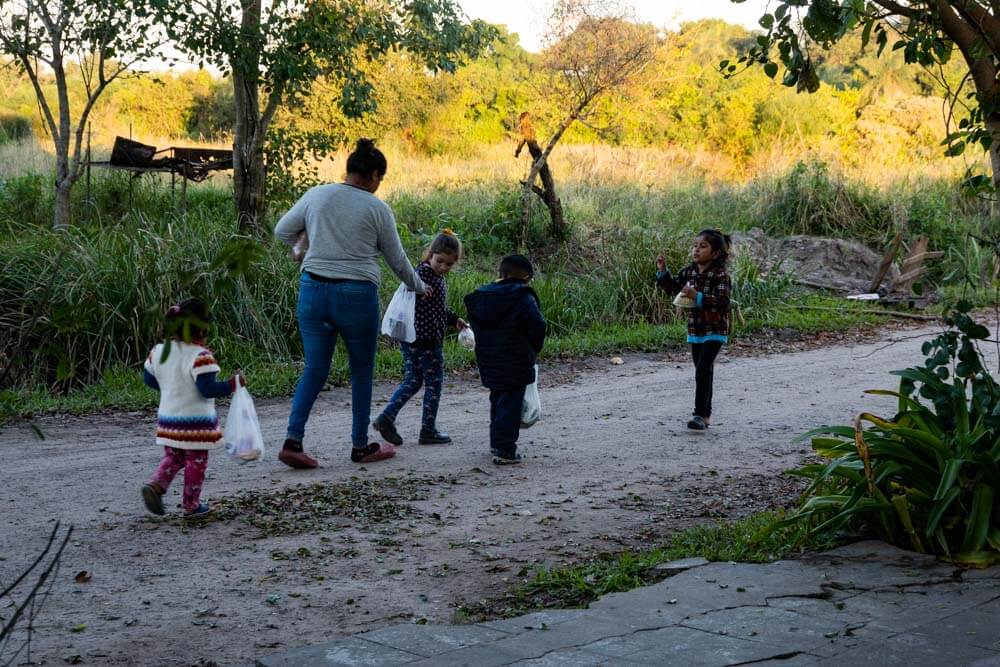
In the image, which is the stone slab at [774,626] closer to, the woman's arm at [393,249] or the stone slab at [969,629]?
the stone slab at [969,629]

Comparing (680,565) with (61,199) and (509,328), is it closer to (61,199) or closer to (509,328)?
(509,328)

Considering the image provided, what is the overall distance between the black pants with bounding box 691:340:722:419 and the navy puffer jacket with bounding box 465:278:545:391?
67.9 inches

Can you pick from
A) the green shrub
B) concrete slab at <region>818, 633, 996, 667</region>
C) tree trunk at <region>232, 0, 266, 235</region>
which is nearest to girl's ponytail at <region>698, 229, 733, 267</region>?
concrete slab at <region>818, 633, 996, 667</region>

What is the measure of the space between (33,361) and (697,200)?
14.0m

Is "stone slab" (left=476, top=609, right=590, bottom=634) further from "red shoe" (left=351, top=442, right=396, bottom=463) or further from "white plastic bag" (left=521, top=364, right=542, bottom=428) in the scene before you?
"white plastic bag" (left=521, top=364, right=542, bottom=428)

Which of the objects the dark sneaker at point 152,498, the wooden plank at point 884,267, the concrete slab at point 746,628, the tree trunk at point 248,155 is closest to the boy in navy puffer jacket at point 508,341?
the dark sneaker at point 152,498

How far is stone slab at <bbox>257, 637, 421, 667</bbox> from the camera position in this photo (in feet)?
12.4

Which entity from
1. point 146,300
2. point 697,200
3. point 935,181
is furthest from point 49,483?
point 935,181

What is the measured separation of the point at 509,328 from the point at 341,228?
1.32 meters

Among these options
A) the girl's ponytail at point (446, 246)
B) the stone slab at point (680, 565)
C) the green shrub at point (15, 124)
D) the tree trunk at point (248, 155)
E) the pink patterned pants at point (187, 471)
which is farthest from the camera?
the green shrub at point (15, 124)

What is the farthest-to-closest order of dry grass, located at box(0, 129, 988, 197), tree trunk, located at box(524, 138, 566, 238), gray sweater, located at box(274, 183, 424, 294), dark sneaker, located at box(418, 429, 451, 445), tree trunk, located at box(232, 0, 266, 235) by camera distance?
dry grass, located at box(0, 129, 988, 197), tree trunk, located at box(524, 138, 566, 238), tree trunk, located at box(232, 0, 266, 235), dark sneaker, located at box(418, 429, 451, 445), gray sweater, located at box(274, 183, 424, 294)

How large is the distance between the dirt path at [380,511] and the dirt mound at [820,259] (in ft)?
26.1

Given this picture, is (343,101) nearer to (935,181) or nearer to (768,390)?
(768,390)

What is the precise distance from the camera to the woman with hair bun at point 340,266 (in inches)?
269
